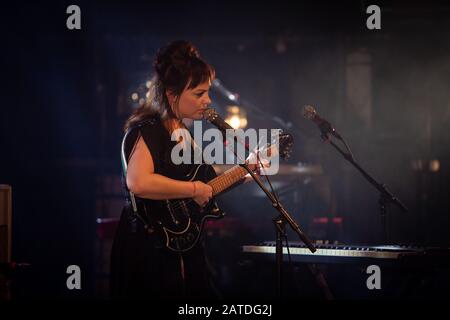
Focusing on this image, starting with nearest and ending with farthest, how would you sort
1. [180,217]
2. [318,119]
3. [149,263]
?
1. [149,263]
2. [180,217]
3. [318,119]

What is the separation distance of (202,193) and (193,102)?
0.50 metres

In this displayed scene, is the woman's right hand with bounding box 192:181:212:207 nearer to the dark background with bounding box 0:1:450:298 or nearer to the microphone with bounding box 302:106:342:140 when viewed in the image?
the microphone with bounding box 302:106:342:140

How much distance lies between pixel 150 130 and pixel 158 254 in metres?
0.64

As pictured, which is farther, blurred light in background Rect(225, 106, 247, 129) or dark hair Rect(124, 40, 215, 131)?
blurred light in background Rect(225, 106, 247, 129)

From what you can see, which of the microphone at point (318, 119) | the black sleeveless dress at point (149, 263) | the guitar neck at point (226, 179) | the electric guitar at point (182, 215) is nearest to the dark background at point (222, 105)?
the microphone at point (318, 119)

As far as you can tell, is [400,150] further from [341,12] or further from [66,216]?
[66,216]

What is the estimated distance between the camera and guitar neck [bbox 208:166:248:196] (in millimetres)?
3463

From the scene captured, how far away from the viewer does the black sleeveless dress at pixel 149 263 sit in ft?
9.96

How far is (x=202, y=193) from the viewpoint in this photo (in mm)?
3230

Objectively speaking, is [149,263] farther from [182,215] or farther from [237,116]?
[237,116]

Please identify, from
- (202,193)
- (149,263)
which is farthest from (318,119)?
(149,263)

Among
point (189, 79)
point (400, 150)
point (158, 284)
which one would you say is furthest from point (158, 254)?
point (400, 150)

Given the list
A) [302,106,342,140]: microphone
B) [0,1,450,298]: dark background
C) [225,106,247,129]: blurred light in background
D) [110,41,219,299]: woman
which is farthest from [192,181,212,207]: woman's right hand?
[225,106,247,129]: blurred light in background

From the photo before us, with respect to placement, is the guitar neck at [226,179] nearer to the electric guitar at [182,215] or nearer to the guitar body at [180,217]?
the electric guitar at [182,215]
